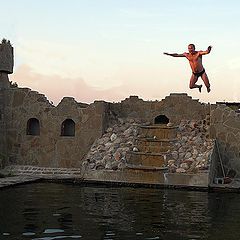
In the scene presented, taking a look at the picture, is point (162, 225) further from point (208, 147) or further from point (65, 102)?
point (65, 102)

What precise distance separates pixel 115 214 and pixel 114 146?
7.03 meters

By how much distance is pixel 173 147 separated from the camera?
1596 cm

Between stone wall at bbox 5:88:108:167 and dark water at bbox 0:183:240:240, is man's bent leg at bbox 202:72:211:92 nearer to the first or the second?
stone wall at bbox 5:88:108:167

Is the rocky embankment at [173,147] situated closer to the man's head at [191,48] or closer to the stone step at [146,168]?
the stone step at [146,168]

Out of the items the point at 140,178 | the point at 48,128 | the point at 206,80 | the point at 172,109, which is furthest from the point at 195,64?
the point at 48,128

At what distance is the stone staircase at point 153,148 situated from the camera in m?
15.3

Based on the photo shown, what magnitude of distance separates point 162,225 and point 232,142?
323 inches

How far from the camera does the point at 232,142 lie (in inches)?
639

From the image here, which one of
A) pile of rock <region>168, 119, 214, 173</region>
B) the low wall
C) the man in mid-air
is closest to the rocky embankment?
pile of rock <region>168, 119, 214, 173</region>

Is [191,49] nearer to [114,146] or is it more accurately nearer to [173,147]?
[173,147]

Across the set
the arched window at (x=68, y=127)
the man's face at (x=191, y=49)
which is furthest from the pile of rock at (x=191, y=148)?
the arched window at (x=68, y=127)

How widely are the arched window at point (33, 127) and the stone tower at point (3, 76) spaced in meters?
0.86

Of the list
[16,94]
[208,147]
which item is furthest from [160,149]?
[16,94]

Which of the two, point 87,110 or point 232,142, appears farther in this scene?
point 87,110
